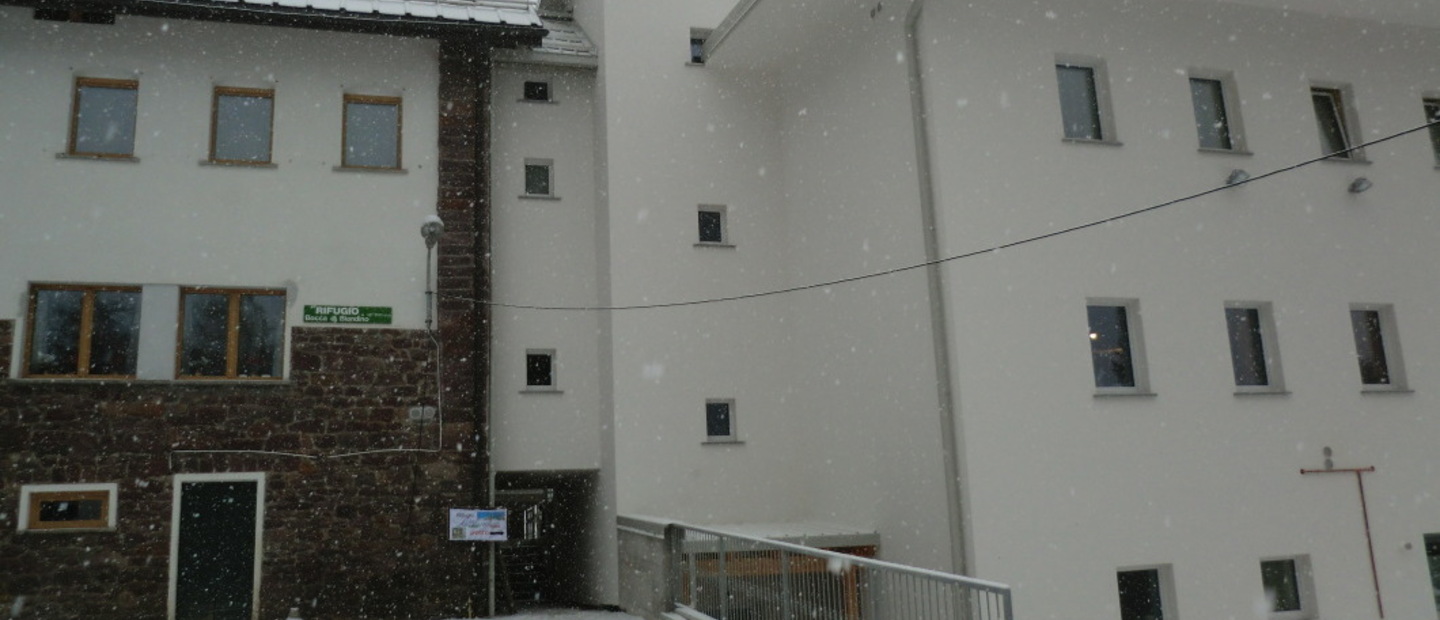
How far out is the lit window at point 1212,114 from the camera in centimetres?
1270

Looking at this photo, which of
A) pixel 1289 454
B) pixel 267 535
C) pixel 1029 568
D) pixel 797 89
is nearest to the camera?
pixel 1029 568

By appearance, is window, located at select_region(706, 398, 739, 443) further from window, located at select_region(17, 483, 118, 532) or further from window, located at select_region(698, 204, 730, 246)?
window, located at select_region(17, 483, 118, 532)

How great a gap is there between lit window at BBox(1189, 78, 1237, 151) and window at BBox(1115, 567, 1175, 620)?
5.35m

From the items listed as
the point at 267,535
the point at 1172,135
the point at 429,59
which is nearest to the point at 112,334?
the point at 267,535

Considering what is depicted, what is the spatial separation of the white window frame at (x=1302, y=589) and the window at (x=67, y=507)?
13.3 metres

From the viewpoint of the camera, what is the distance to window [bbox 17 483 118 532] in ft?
38.8

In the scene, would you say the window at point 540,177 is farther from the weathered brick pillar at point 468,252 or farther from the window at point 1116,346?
the window at point 1116,346

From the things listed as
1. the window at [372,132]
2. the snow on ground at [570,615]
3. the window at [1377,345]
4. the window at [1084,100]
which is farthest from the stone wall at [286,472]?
the window at [1377,345]

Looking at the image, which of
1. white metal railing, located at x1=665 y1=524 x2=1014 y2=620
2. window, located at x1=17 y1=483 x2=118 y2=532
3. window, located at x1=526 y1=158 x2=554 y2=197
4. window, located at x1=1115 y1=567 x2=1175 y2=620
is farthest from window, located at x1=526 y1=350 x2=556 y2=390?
window, located at x1=1115 y1=567 x2=1175 y2=620

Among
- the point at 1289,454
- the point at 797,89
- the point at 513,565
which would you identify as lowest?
the point at 513,565

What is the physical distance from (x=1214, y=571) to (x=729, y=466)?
241 inches

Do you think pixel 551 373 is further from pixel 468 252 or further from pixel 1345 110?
pixel 1345 110

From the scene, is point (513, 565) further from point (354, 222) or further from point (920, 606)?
point (920, 606)

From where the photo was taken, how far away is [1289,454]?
11633 millimetres
